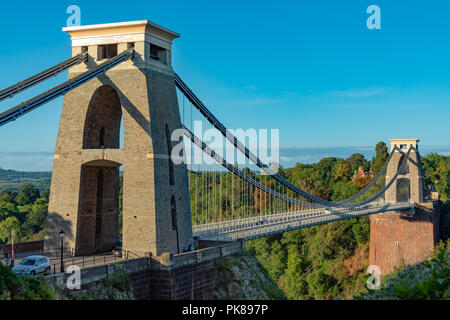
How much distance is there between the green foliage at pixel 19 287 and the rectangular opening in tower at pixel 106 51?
415 inches

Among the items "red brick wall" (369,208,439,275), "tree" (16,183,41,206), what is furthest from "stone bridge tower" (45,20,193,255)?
"tree" (16,183,41,206)

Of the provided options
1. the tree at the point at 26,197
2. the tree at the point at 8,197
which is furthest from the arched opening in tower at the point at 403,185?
the tree at the point at 8,197

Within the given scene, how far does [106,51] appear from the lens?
69.2 ft

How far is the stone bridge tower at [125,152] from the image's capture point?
19.5 meters

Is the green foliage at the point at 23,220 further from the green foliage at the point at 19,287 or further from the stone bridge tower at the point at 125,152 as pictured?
the green foliage at the point at 19,287

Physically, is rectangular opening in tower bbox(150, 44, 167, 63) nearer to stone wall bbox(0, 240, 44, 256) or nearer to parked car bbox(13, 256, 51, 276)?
parked car bbox(13, 256, 51, 276)

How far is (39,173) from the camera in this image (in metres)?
167

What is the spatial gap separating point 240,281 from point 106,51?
10.1 meters

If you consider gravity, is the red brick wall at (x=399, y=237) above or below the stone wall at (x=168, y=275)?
below

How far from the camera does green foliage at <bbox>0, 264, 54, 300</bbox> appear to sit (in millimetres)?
11258

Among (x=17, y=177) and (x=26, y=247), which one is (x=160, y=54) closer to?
(x=26, y=247)

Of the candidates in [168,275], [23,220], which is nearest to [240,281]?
[168,275]

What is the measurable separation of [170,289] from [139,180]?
3.99 metres
